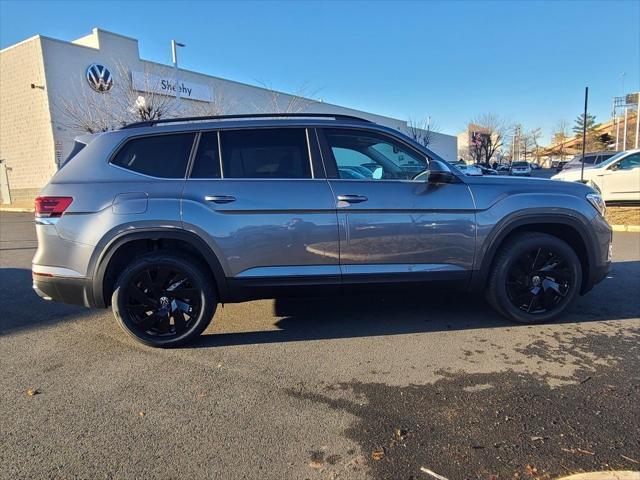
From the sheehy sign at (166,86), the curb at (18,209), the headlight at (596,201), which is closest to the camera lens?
the headlight at (596,201)

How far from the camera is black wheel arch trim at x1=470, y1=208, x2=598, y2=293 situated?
4.02 m

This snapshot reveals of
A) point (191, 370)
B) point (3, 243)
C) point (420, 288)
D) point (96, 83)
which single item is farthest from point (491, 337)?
point (96, 83)

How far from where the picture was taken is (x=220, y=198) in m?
3.72

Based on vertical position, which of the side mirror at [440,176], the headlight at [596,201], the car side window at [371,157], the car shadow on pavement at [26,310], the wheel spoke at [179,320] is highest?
the car side window at [371,157]

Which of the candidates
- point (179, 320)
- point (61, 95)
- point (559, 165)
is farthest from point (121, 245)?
point (559, 165)

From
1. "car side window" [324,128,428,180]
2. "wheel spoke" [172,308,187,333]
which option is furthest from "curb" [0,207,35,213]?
"car side window" [324,128,428,180]

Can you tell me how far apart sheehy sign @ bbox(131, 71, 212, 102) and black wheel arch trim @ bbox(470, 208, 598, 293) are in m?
22.5

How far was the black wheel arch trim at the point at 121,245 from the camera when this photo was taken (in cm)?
368

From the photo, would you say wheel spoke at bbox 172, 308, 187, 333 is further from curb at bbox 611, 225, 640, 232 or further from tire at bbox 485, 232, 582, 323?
curb at bbox 611, 225, 640, 232

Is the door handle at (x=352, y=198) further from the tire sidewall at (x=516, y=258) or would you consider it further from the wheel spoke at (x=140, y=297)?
the wheel spoke at (x=140, y=297)

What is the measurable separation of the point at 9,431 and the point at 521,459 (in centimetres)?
296

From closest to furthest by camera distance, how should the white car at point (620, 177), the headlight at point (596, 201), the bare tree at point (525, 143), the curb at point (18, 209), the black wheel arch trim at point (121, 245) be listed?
the black wheel arch trim at point (121, 245)
the headlight at point (596, 201)
the white car at point (620, 177)
the curb at point (18, 209)
the bare tree at point (525, 143)

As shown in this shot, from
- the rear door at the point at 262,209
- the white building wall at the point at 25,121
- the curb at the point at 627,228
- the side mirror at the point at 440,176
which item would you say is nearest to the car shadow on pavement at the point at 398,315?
the rear door at the point at 262,209

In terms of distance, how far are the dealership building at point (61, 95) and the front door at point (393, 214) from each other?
1936 centimetres
